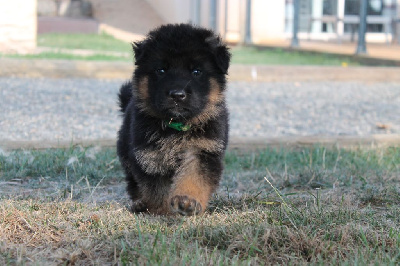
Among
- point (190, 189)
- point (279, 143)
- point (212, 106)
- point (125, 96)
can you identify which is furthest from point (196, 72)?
point (279, 143)

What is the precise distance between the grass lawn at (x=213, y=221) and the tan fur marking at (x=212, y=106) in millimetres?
507

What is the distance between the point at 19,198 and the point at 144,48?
1134 mm

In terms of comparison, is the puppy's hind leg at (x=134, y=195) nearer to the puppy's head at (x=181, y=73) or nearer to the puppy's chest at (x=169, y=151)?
the puppy's chest at (x=169, y=151)

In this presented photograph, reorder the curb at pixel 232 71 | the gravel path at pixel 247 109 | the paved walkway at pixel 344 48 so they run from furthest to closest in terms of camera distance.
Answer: the paved walkway at pixel 344 48
the curb at pixel 232 71
the gravel path at pixel 247 109

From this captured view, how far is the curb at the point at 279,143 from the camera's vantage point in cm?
482

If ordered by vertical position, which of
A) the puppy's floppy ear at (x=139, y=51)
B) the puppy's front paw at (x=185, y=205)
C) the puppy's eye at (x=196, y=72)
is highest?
the puppy's floppy ear at (x=139, y=51)

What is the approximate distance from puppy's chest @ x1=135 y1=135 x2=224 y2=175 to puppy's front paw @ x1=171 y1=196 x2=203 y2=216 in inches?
11.9

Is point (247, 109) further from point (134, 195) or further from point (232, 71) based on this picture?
point (134, 195)

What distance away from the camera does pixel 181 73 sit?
3227mm

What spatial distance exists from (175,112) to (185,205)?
0.51 m

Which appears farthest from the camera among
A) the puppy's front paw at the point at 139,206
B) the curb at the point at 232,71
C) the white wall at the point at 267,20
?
the white wall at the point at 267,20

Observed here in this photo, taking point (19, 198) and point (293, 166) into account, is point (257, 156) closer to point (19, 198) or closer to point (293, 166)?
point (293, 166)

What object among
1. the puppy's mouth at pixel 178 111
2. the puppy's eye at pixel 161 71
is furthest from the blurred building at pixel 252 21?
the puppy's mouth at pixel 178 111

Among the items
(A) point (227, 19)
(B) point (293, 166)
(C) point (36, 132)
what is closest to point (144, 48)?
(B) point (293, 166)
